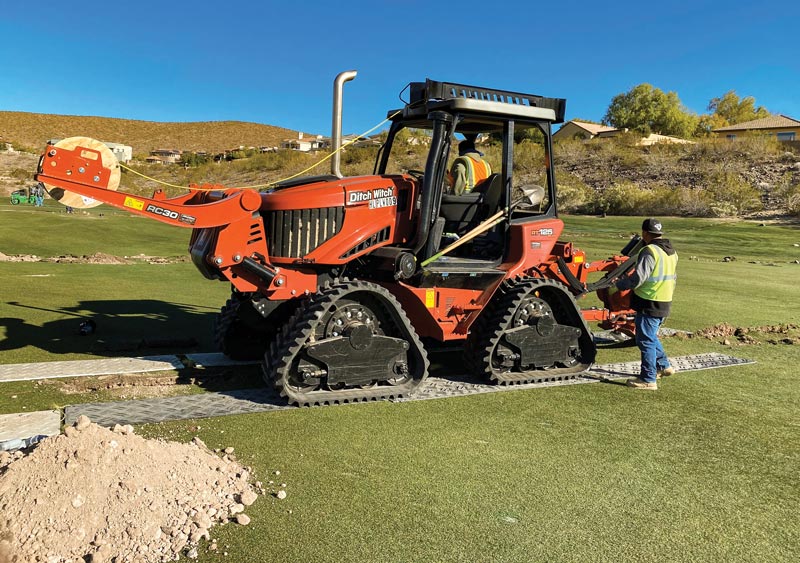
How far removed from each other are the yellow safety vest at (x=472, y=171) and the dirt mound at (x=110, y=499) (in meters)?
3.78

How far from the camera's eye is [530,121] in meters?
6.40

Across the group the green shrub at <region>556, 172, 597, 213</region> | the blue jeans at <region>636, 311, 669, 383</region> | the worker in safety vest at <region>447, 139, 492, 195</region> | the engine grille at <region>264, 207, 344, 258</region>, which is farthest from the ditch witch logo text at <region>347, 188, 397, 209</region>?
the green shrub at <region>556, 172, 597, 213</region>

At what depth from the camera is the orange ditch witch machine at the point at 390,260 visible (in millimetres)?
5266

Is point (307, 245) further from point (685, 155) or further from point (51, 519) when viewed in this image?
point (685, 155)

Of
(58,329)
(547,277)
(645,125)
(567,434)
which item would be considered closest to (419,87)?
(547,277)

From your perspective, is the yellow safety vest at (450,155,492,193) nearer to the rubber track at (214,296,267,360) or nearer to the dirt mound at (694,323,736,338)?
the rubber track at (214,296,267,360)

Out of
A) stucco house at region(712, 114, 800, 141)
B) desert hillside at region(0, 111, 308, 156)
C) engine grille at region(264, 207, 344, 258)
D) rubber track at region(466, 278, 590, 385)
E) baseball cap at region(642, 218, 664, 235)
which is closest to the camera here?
engine grille at region(264, 207, 344, 258)

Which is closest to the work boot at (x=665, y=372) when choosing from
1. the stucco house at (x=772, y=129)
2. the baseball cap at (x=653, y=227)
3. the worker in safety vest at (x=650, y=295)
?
the worker in safety vest at (x=650, y=295)

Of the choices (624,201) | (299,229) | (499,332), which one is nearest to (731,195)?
(624,201)

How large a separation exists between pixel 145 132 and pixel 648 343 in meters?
105

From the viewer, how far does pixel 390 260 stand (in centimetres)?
582

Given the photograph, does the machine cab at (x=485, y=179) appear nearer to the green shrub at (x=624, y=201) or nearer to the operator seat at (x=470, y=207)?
the operator seat at (x=470, y=207)

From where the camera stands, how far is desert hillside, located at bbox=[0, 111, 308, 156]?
9038 cm

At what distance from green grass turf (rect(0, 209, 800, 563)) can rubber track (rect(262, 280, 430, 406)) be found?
0.48 ft
